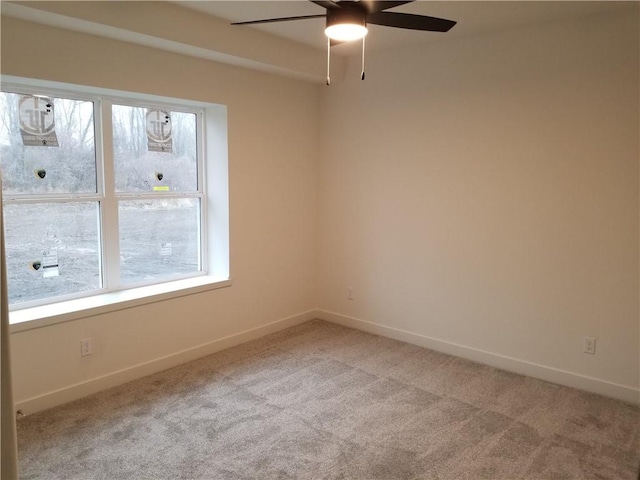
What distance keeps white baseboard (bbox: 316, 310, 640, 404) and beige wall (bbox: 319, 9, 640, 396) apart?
0.04 m

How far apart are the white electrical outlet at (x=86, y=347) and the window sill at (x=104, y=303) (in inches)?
6.9

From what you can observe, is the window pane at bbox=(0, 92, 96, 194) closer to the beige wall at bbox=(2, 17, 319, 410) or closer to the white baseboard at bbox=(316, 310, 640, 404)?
the beige wall at bbox=(2, 17, 319, 410)

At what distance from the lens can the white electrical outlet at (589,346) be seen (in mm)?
3404

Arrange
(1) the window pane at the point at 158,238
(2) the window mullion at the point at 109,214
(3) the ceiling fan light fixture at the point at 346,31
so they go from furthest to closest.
Result: (1) the window pane at the point at 158,238, (2) the window mullion at the point at 109,214, (3) the ceiling fan light fixture at the point at 346,31

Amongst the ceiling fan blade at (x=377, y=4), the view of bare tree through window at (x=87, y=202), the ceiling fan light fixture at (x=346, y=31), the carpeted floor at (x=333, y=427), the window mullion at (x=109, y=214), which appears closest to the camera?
the ceiling fan blade at (x=377, y=4)

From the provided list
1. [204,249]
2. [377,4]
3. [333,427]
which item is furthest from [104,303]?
[377,4]

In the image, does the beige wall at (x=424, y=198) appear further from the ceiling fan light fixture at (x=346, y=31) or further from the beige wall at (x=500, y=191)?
the ceiling fan light fixture at (x=346, y=31)


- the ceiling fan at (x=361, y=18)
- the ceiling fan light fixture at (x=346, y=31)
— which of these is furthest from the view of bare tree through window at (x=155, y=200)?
the ceiling fan light fixture at (x=346, y=31)

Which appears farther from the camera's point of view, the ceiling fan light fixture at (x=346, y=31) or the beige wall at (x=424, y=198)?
the beige wall at (x=424, y=198)

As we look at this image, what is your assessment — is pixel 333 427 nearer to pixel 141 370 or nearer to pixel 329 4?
pixel 141 370

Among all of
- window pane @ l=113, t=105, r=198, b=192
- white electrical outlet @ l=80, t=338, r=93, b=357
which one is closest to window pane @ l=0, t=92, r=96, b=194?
window pane @ l=113, t=105, r=198, b=192

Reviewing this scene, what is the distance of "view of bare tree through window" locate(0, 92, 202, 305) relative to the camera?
3.18 m

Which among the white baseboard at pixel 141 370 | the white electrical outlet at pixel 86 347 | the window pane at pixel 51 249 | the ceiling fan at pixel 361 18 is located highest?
the ceiling fan at pixel 361 18

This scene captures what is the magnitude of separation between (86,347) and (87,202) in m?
1.04
